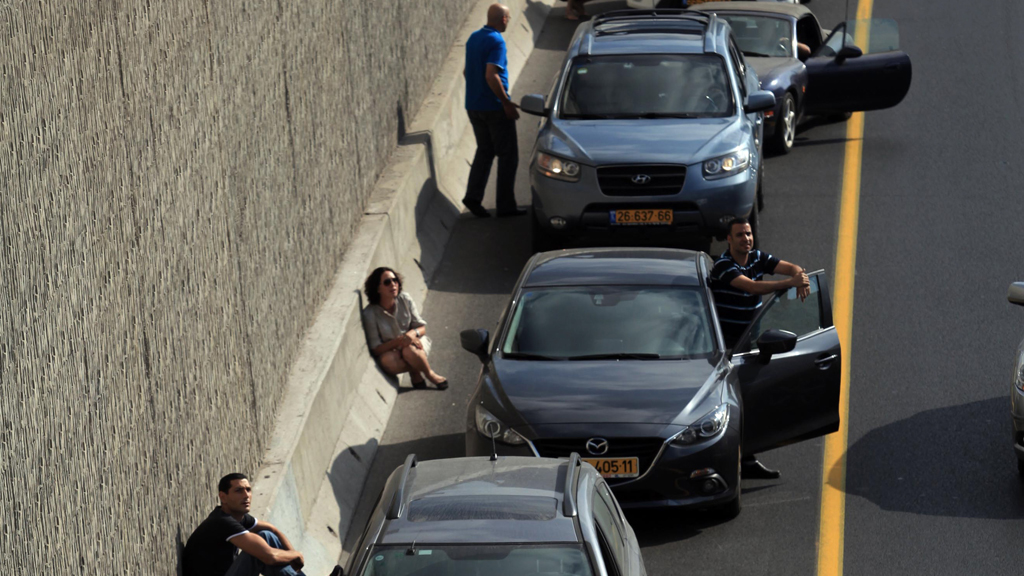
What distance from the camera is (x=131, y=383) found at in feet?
25.0

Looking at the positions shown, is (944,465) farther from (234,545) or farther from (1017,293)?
(234,545)

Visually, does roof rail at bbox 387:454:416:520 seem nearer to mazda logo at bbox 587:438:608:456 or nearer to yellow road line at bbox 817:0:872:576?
mazda logo at bbox 587:438:608:456

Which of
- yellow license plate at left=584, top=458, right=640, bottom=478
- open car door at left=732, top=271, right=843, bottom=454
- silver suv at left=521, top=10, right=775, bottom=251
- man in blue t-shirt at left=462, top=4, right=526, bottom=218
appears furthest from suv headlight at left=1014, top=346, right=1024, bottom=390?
man in blue t-shirt at left=462, top=4, right=526, bottom=218

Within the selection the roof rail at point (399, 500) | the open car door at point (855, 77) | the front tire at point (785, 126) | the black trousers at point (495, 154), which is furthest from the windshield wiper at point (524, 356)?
the open car door at point (855, 77)

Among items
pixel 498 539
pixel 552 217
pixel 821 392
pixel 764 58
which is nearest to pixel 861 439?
pixel 821 392

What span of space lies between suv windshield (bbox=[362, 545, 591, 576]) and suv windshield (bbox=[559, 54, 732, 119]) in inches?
346

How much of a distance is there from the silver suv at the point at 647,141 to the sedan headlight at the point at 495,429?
4463 mm

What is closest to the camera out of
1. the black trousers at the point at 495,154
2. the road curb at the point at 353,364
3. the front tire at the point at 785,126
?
the road curb at the point at 353,364

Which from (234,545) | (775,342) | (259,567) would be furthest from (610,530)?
(775,342)

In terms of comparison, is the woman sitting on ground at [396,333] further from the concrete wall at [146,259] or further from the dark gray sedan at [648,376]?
the dark gray sedan at [648,376]

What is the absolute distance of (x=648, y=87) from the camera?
1524cm

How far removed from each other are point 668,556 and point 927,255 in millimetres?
6447

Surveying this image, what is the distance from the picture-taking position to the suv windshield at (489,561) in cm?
664

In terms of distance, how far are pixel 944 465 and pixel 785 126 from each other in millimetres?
8050
